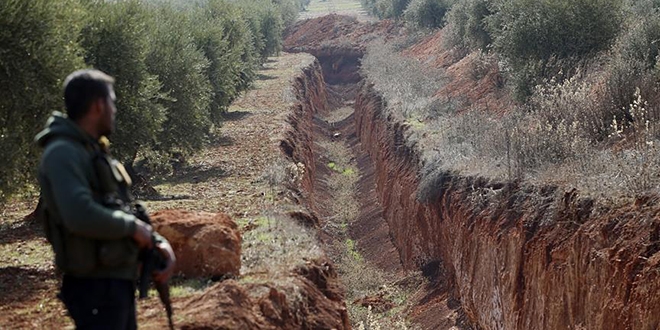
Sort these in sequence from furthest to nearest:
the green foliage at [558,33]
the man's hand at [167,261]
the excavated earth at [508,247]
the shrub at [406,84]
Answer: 1. the shrub at [406,84]
2. the green foliage at [558,33]
3. the excavated earth at [508,247]
4. the man's hand at [167,261]

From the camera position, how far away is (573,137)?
14688 millimetres

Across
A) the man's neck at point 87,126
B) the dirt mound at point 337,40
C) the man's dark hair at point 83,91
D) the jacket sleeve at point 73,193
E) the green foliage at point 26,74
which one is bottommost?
the dirt mound at point 337,40

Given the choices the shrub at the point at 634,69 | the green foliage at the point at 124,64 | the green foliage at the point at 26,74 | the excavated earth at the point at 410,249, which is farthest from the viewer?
the green foliage at the point at 124,64

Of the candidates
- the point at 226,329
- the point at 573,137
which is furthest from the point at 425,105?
the point at 226,329

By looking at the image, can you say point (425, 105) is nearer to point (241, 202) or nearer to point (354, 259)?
point (354, 259)

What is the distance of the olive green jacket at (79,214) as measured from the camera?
4.39 m

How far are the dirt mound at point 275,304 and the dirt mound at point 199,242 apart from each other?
21.0 inches

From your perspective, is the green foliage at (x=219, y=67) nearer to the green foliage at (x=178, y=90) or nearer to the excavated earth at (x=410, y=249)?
the excavated earth at (x=410, y=249)

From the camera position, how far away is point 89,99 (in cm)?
462

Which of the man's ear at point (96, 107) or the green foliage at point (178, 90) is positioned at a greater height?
the man's ear at point (96, 107)

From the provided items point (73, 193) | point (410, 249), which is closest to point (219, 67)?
point (410, 249)

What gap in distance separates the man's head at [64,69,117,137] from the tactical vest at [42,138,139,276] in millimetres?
140

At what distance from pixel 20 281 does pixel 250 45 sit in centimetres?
3419

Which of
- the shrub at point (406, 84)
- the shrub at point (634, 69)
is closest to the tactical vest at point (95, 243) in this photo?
the shrub at point (634, 69)
